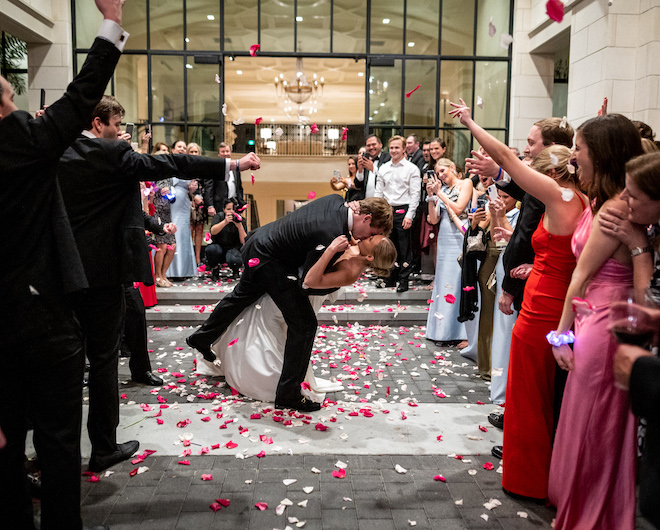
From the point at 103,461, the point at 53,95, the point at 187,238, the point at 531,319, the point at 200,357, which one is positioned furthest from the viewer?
the point at 53,95

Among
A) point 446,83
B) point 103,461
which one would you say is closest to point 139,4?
point 446,83

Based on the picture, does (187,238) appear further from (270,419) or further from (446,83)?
(446,83)

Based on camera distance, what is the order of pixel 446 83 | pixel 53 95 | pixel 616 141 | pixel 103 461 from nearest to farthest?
pixel 616 141 → pixel 103 461 → pixel 53 95 → pixel 446 83

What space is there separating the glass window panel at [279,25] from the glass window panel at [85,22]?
3.02 m

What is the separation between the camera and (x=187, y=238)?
8000 millimetres

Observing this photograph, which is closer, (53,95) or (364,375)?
(364,375)

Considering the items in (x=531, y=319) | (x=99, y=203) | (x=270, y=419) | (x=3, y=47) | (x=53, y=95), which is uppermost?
(x=3, y=47)

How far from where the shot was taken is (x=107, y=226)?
9.27 feet

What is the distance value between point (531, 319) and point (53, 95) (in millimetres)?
9383

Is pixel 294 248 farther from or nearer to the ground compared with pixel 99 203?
nearer to the ground

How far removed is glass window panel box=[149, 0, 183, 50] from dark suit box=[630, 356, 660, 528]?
33.3 ft

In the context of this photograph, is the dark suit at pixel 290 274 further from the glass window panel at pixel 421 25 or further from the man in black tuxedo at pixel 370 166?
the glass window panel at pixel 421 25

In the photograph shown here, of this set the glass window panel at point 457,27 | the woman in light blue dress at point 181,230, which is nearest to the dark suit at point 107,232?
the woman in light blue dress at point 181,230

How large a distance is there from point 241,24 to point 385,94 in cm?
290
